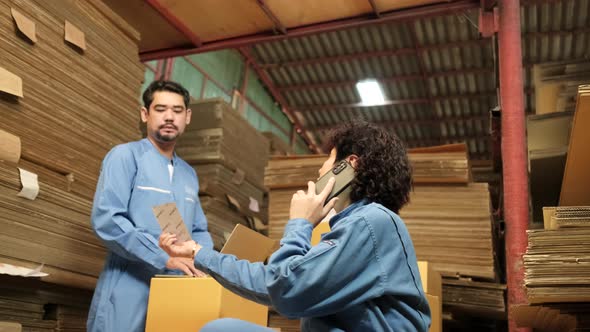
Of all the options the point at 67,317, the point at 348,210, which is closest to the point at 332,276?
the point at 348,210

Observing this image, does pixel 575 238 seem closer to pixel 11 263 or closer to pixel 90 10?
pixel 11 263

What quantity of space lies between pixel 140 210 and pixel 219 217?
2.53m

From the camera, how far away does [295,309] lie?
1.82 metres

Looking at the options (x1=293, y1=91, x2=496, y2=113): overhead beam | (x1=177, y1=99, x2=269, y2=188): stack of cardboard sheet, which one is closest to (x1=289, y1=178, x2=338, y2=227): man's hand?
(x1=177, y1=99, x2=269, y2=188): stack of cardboard sheet

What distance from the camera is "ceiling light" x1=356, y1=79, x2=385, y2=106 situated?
12898 mm

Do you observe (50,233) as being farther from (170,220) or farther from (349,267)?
(349,267)

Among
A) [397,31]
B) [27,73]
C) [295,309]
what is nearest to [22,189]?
[27,73]

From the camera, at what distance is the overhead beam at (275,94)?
42.8ft

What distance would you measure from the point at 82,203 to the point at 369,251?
9.03 ft

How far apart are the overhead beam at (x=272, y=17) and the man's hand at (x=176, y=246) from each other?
268 cm

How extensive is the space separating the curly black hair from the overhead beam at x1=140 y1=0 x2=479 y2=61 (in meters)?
2.87

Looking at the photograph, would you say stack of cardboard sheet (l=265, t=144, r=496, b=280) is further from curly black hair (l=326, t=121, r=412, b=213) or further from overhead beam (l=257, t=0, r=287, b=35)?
curly black hair (l=326, t=121, r=412, b=213)

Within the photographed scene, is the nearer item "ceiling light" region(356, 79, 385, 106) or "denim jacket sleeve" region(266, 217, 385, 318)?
"denim jacket sleeve" region(266, 217, 385, 318)

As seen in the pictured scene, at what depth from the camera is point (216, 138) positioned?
6109 mm
